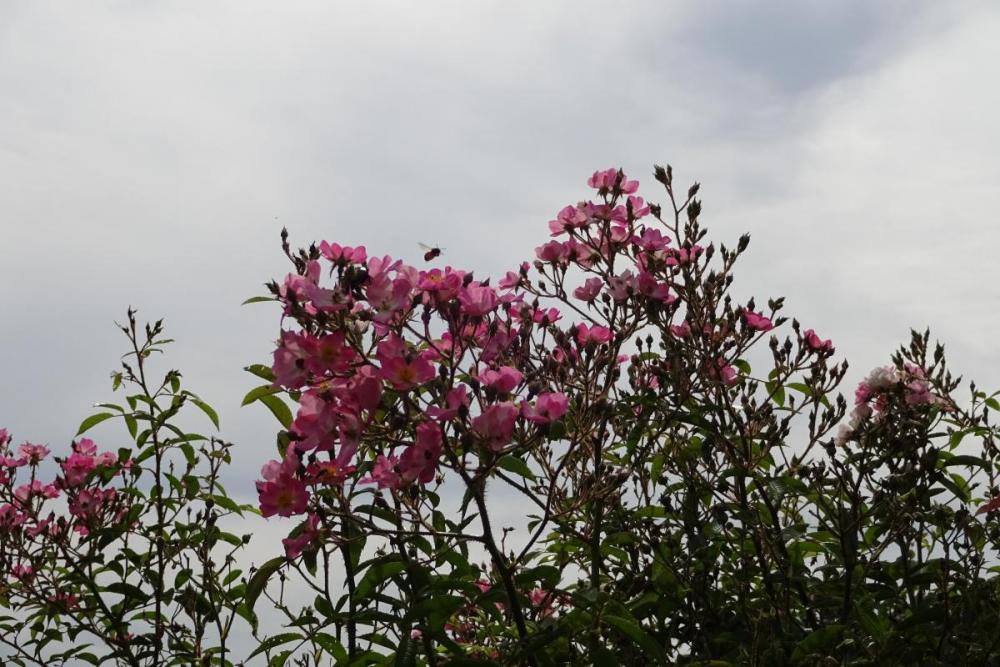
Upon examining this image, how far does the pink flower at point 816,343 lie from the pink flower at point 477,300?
6.38 feet

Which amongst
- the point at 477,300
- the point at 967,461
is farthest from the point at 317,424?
the point at 967,461

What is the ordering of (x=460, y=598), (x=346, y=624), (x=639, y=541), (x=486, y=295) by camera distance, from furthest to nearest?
(x=639, y=541) < (x=346, y=624) < (x=486, y=295) < (x=460, y=598)

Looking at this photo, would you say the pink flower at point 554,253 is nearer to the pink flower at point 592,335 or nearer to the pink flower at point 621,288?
the pink flower at point 621,288

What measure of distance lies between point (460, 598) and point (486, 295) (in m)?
0.98

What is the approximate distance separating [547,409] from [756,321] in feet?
6.00

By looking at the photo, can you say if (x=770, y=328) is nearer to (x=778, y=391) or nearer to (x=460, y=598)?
(x=778, y=391)

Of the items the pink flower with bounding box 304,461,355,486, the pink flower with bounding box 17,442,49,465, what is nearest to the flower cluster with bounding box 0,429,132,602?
the pink flower with bounding box 17,442,49,465

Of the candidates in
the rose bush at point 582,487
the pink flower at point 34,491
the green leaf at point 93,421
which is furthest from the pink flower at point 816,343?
the pink flower at point 34,491

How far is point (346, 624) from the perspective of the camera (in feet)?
11.4

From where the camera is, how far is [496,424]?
2.91 meters

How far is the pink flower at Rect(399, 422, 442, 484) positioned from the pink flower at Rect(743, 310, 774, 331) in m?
2.06

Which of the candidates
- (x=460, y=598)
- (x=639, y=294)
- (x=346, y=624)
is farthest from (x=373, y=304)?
(x=639, y=294)

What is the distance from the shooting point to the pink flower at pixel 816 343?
4.55m

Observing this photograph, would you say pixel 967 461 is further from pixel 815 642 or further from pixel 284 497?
pixel 284 497
